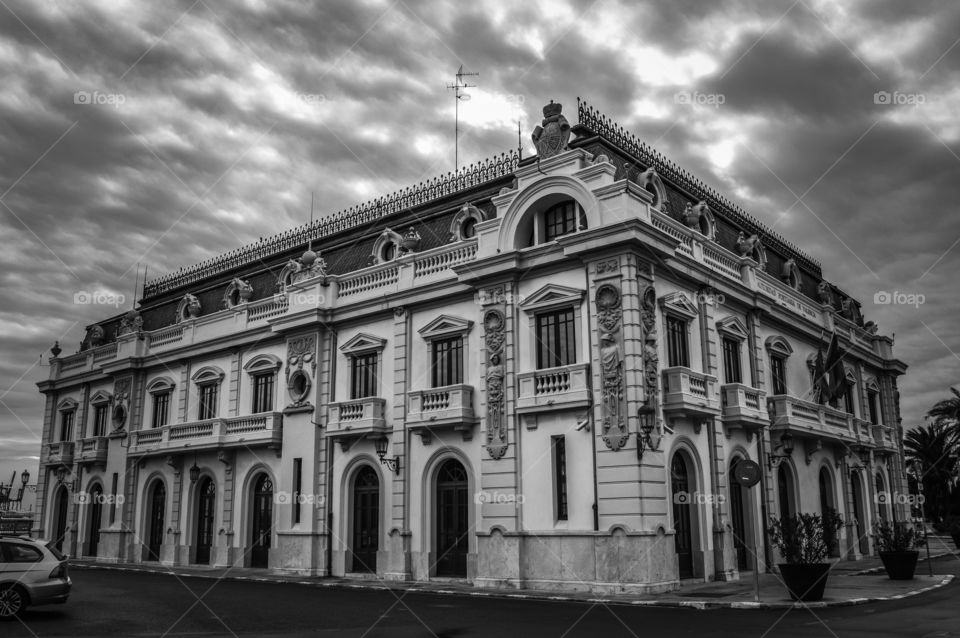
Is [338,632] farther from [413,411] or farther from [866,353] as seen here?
[866,353]

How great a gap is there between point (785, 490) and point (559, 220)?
1331cm

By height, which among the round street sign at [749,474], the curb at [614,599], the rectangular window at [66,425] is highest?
the rectangular window at [66,425]

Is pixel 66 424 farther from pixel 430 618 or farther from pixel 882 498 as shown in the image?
pixel 882 498

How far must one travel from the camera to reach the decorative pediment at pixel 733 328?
86.9 ft

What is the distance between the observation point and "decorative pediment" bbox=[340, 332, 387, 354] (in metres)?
28.0

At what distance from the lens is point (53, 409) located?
4456 centimetres

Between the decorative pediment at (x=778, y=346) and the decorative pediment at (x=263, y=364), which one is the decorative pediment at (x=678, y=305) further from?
the decorative pediment at (x=263, y=364)

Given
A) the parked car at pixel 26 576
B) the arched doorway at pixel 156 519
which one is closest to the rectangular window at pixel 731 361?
the parked car at pixel 26 576

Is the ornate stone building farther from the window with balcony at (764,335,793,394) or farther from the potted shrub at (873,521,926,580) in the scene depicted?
the potted shrub at (873,521,926,580)

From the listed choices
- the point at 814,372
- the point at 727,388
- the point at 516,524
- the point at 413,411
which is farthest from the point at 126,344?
the point at 814,372

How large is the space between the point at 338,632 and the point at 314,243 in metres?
22.6

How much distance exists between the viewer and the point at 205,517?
33.8 metres

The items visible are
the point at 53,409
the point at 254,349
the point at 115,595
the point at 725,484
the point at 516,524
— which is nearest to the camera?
the point at 115,595

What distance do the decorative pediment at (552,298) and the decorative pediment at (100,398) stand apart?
2559 cm
